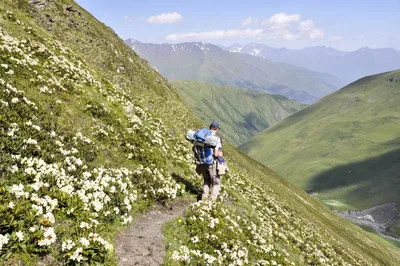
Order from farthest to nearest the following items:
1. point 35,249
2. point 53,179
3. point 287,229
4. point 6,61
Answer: point 287,229 → point 6,61 → point 53,179 → point 35,249

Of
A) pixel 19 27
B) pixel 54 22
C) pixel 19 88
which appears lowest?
pixel 19 88

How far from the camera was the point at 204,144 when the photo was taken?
1414 cm

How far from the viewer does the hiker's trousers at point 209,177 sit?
1487 centimetres

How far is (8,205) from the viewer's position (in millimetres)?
7352

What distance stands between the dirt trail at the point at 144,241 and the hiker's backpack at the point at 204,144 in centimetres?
325

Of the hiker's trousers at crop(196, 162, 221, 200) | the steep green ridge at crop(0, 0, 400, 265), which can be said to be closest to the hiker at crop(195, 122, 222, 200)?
the hiker's trousers at crop(196, 162, 221, 200)

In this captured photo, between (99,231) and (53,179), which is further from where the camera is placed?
(53,179)

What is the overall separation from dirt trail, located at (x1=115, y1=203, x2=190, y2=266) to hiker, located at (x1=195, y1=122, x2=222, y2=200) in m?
2.86

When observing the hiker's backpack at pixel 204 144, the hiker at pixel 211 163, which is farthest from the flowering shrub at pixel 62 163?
the hiker's backpack at pixel 204 144

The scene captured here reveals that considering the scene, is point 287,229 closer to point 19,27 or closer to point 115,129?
point 115,129

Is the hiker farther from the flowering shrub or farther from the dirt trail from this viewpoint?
the dirt trail

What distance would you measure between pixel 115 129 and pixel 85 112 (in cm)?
195

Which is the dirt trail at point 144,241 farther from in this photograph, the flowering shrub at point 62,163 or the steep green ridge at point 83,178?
the flowering shrub at point 62,163

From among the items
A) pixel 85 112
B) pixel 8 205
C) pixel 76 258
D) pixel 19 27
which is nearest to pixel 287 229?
pixel 85 112
